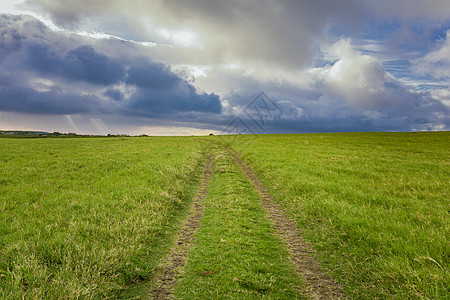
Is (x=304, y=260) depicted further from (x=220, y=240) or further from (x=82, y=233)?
(x=82, y=233)

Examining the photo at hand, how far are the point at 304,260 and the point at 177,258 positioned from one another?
148 inches

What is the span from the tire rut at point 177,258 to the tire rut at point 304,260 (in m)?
3.24

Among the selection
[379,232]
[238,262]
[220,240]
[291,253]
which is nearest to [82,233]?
[220,240]

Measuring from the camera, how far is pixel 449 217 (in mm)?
7754

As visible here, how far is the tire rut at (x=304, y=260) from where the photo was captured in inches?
203

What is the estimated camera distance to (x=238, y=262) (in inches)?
238

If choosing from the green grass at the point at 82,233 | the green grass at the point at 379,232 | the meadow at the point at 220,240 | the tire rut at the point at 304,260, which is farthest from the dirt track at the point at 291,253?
the green grass at the point at 82,233

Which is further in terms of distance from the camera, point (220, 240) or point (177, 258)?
point (220, 240)

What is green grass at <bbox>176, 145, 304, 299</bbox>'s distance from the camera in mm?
4988

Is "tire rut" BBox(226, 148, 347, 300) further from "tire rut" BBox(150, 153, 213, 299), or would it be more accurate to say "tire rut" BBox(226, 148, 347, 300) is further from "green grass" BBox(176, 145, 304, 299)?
"tire rut" BBox(150, 153, 213, 299)

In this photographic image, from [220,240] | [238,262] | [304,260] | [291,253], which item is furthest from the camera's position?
[220,240]

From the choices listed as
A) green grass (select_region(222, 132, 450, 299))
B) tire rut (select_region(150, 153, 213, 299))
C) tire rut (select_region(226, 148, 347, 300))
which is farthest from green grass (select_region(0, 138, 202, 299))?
green grass (select_region(222, 132, 450, 299))

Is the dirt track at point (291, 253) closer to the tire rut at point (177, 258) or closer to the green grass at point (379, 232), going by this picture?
the tire rut at point (177, 258)

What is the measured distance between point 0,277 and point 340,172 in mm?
18235
